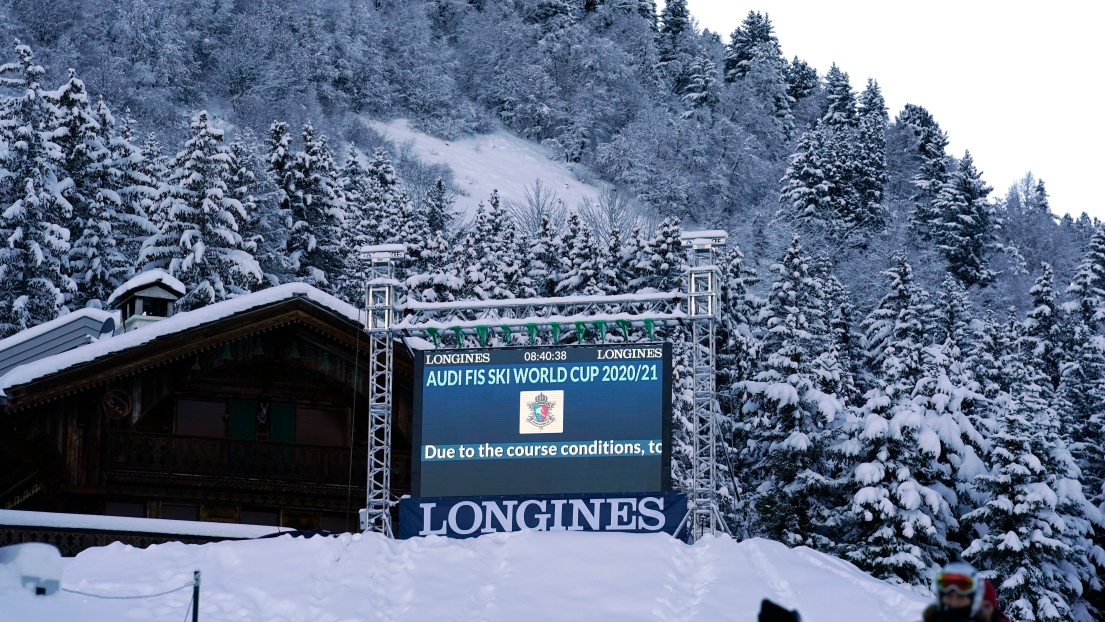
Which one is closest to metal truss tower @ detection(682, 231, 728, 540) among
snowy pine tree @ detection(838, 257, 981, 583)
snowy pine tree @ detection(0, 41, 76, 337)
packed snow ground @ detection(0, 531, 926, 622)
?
packed snow ground @ detection(0, 531, 926, 622)

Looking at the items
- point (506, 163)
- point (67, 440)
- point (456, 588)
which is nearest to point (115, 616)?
point (456, 588)

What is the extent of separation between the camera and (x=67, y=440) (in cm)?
3366

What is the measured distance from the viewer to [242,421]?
117 ft

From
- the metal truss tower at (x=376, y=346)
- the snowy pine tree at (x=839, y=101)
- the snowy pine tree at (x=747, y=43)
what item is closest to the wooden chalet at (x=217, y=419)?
the metal truss tower at (x=376, y=346)

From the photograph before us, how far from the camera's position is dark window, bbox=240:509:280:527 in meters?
35.0

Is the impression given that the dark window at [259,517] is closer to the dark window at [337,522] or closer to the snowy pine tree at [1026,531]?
the dark window at [337,522]

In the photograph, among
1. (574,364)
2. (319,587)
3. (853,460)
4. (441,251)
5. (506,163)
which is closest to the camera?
(319,587)

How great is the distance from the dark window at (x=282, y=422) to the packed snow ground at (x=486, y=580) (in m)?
8.36

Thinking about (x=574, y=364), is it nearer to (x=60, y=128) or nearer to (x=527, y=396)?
(x=527, y=396)

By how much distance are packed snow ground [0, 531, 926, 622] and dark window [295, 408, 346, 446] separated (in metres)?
8.19

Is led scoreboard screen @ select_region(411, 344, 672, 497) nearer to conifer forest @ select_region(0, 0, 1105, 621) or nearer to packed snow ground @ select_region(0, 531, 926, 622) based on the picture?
packed snow ground @ select_region(0, 531, 926, 622)

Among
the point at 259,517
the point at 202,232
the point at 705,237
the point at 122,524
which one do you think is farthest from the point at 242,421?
the point at 202,232

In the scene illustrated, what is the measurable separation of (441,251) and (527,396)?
93.6 feet

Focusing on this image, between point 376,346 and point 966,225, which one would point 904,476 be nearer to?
point 376,346
